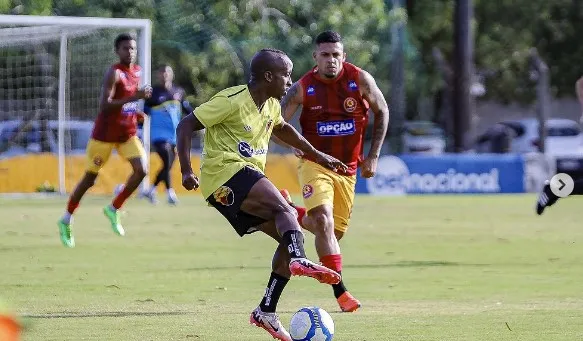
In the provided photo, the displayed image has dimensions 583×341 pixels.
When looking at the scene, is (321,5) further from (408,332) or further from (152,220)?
(408,332)

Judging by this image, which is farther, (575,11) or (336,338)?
(575,11)

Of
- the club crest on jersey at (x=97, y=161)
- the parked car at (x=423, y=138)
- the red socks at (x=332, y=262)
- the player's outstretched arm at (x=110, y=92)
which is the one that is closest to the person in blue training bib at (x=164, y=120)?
the club crest on jersey at (x=97, y=161)

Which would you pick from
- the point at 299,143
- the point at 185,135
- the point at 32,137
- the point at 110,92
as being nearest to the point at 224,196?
the point at 185,135

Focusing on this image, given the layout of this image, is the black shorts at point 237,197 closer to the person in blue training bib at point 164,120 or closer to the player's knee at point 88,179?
the player's knee at point 88,179

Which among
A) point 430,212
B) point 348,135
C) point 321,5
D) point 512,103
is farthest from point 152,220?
point 512,103

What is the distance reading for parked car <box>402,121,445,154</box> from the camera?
45.1 metres

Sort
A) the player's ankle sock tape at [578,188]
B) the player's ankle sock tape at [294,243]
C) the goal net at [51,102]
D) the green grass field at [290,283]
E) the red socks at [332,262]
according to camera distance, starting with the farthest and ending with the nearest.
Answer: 1. the goal net at [51,102]
2. the player's ankle sock tape at [578,188]
3. the red socks at [332,262]
4. the green grass field at [290,283]
5. the player's ankle sock tape at [294,243]

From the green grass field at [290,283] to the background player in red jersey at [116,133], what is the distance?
0.49 m

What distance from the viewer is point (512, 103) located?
5991 centimetres

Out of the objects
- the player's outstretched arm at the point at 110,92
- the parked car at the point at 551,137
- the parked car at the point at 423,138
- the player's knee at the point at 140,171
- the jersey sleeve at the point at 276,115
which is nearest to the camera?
the jersey sleeve at the point at 276,115

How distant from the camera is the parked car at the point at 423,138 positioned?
4509cm

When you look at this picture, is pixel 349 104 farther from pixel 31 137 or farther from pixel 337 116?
pixel 31 137

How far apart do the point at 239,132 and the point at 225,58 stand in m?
28.6

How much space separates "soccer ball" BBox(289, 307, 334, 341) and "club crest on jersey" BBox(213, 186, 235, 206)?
88cm
